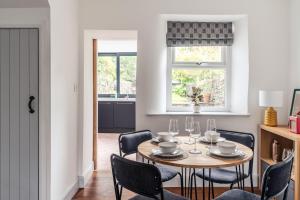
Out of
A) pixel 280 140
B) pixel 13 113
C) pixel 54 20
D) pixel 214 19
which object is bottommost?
pixel 280 140

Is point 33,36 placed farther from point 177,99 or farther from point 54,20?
point 177,99

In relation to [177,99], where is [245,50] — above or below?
above

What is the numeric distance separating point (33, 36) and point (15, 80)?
18.3 inches

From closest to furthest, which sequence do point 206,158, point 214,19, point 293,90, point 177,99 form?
1. point 206,158
2. point 293,90
3. point 214,19
4. point 177,99

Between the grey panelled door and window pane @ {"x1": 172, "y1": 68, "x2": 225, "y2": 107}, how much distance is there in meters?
1.90

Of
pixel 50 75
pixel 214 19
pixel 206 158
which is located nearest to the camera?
pixel 206 158

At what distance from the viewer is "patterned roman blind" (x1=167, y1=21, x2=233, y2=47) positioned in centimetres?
348

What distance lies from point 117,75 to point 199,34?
13.1 feet

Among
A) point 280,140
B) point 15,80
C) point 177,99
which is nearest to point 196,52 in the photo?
point 177,99

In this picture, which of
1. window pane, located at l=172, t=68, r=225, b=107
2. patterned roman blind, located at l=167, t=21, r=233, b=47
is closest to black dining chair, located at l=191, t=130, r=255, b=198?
window pane, located at l=172, t=68, r=225, b=107

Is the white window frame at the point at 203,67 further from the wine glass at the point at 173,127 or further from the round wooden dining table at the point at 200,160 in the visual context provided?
the round wooden dining table at the point at 200,160

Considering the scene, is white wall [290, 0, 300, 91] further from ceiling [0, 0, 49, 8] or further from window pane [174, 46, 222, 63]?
ceiling [0, 0, 49, 8]

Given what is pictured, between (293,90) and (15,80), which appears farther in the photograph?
(293,90)

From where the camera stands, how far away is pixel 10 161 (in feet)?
8.20
